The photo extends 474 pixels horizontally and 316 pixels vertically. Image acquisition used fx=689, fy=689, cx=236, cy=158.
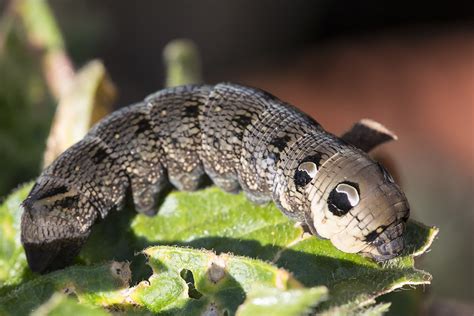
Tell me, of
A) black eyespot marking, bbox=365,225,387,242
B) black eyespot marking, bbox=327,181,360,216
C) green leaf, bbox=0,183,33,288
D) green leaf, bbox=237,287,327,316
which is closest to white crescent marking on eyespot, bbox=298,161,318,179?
black eyespot marking, bbox=327,181,360,216

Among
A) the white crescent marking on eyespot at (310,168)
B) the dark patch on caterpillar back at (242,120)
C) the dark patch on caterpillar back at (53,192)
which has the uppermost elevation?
the dark patch on caterpillar back at (242,120)

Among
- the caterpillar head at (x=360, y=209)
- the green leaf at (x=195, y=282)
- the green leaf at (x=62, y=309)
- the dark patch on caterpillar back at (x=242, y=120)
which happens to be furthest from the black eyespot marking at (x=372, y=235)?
the green leaf at (x=62, y=309)

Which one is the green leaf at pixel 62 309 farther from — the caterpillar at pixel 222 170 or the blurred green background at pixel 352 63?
the blurred green background at pixel 352 63

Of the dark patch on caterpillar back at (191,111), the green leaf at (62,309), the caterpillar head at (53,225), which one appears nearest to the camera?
the green leaf at (62,309)

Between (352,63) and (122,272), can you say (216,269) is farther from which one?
(352,63)

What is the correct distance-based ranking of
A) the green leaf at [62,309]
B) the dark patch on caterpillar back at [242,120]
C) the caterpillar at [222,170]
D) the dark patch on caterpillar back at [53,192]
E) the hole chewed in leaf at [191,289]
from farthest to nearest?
the dark patch on caterpillar back at [242,120] → the dark patch on caterpillar back at [53,192] → the caterpillar at [222,170] → the hole chewed in leaf at [191,289] → the green leaf at [62,309]

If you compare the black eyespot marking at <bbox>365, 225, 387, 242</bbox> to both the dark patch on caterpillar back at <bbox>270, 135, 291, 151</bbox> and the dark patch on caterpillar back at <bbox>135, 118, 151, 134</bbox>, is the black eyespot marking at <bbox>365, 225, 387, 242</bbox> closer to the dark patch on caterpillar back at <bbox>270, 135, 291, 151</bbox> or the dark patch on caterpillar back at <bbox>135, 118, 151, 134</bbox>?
the dark patch on caterpillar back at <bbox>270, 135, 291, 151</bbox>
